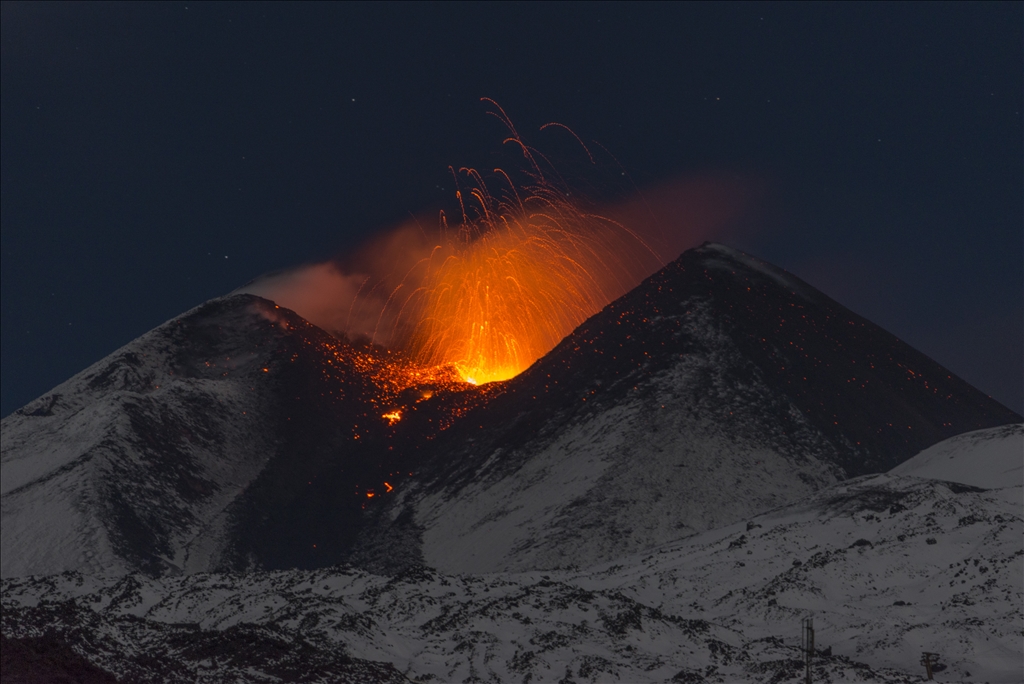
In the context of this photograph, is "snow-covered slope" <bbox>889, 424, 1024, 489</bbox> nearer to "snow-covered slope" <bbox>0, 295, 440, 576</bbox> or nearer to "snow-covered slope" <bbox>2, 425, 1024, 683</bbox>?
"snow-covered slope" <bbox>2, 425, 1024, 683</bbox>

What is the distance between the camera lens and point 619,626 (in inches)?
2071

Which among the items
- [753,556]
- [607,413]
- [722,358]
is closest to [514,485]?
[607,413]

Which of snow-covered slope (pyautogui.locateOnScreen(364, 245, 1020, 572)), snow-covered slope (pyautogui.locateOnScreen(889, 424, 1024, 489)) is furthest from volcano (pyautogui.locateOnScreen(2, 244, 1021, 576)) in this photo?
snow-covered slope (pyautogui.locateOnScreen(889, 424, 1024, 489))

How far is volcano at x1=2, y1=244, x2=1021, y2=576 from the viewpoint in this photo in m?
92.9

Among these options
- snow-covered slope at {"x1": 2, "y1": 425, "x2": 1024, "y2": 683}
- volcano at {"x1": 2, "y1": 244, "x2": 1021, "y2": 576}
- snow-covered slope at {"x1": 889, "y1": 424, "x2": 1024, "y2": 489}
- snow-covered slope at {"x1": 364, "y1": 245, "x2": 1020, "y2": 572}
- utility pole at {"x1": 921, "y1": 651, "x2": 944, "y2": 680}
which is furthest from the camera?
volcano at {"x1": 2, "y1": 244, "x2": 1021, "y2": 576}

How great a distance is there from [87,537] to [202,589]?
109 feet

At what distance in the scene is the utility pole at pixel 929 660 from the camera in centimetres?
4503

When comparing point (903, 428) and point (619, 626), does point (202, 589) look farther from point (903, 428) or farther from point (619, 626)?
point (903, 428)

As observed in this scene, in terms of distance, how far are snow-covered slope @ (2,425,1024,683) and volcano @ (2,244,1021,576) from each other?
1754 centimetres

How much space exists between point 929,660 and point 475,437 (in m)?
74.6

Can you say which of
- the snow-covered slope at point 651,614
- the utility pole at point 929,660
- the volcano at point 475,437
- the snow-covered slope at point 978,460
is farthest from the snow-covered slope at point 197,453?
the utility pole at point 929,660

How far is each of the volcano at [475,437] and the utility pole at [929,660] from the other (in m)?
36.4

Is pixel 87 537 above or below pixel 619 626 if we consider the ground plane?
Answer: above

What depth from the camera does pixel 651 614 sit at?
54906 millimetres
